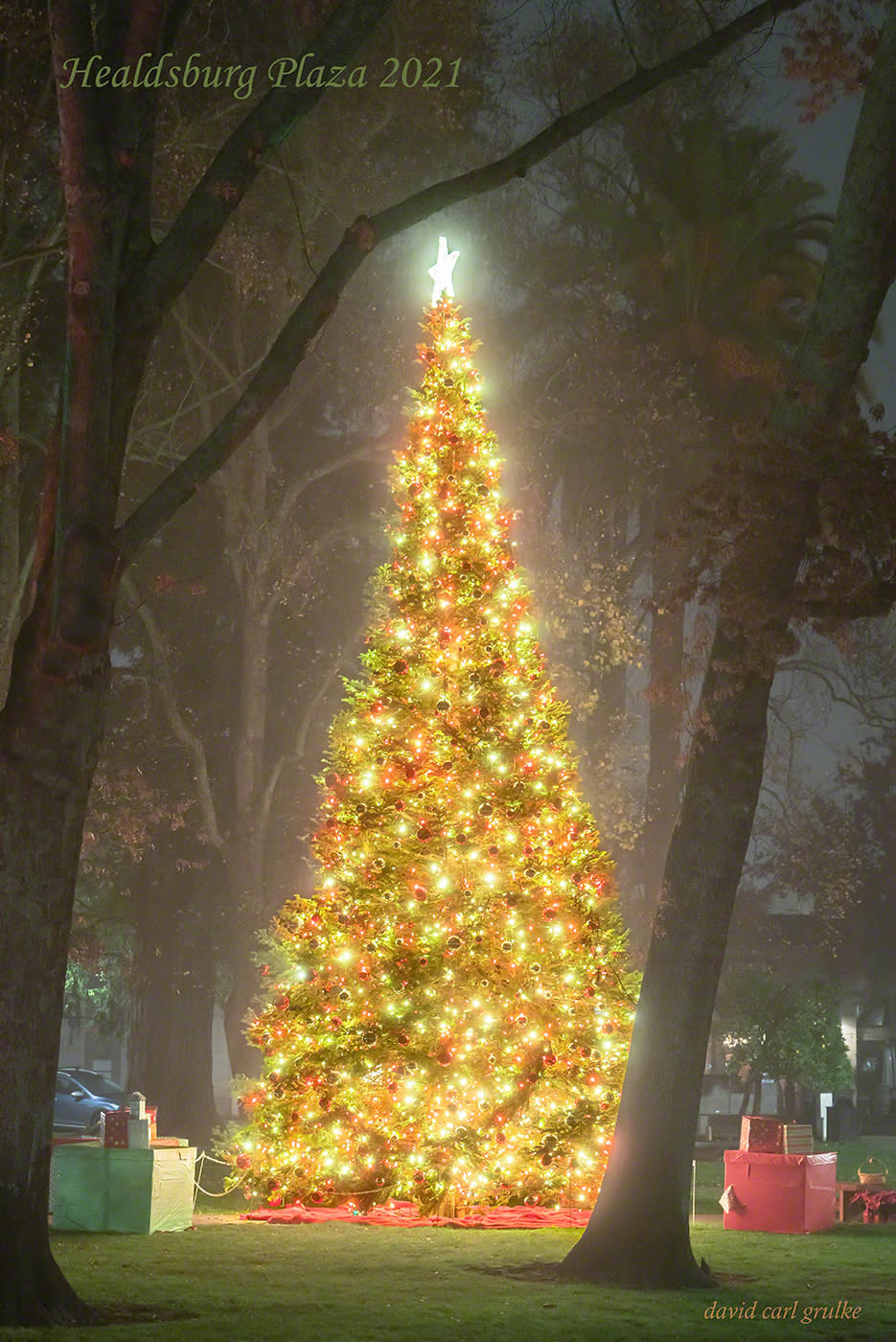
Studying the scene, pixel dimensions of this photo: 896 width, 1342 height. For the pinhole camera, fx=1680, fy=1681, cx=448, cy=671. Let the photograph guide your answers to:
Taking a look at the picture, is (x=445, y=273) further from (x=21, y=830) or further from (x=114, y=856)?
(x=114, y=856)

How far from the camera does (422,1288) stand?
10.5 metres

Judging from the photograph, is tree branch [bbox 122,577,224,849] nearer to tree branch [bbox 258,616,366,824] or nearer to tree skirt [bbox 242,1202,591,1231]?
tree branch [bbox 258,616,366,824]

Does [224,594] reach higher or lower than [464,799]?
higher

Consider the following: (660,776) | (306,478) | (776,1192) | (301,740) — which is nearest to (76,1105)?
(301,740)

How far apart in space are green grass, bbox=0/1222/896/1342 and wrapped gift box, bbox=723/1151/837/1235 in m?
0.45

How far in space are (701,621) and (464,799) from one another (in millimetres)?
3836

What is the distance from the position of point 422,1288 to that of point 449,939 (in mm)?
4832

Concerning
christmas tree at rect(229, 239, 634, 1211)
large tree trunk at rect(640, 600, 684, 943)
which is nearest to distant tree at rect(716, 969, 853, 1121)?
large tree trunk at rect(640, 600, 684, 943)

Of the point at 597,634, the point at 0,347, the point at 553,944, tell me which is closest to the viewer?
the point at 553,944

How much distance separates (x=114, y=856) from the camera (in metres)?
30.2

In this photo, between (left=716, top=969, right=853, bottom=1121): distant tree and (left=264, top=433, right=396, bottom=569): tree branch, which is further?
(left=716, top=969, right=853, bottom=1121): distant tree

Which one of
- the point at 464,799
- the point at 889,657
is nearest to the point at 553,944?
the point at 464,799

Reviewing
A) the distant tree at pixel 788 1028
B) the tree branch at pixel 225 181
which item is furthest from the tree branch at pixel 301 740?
the tree branch at pixel 225 181

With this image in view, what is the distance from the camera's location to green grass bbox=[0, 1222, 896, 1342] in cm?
868
